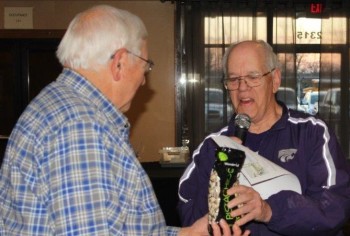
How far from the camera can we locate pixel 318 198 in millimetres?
1512

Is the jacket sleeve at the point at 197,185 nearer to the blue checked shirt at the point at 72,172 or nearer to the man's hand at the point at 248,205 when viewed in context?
the man's hand at the point at 248,205

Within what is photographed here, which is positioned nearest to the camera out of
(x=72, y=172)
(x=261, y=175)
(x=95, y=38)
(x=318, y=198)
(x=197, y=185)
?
(x=72, y=172)

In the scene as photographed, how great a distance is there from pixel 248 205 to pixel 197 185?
50 cm

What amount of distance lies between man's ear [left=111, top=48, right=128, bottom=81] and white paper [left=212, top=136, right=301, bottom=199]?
39 centimetres

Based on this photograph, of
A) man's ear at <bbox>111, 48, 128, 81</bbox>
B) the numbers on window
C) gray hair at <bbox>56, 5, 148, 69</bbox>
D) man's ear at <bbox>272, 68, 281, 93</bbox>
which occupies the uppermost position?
the numbers on window

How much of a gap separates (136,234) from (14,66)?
472cm

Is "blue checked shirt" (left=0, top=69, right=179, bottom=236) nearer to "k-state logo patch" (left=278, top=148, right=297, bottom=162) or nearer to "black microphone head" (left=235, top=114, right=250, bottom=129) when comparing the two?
"black microphone head" (left=235, top=114, right=250, bottom=129)

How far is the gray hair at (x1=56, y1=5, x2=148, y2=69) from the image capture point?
1184 mm

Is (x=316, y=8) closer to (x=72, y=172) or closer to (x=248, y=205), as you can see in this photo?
(x=248, y=205)

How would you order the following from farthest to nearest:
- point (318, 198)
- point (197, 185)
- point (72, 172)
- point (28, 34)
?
point (28, 34) < point (197, 185) < point (318, 198) < point (72, 172)

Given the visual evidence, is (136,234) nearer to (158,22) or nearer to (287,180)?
(287,180)

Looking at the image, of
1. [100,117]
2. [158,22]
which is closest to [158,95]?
[158,22]

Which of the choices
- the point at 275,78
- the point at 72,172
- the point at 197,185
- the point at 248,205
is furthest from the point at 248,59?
the point at 72,172

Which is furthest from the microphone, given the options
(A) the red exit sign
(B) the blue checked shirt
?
(A) the red exit sign
